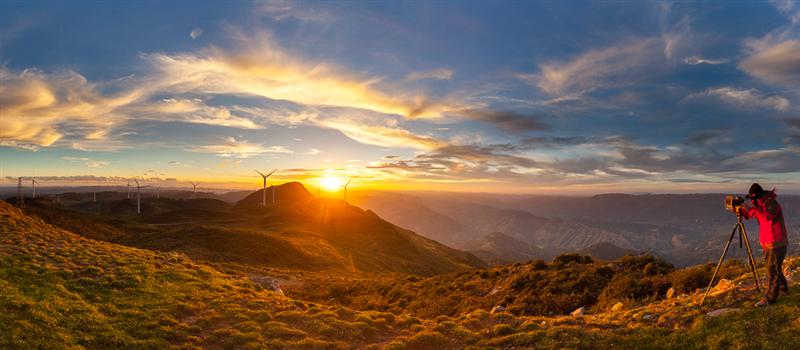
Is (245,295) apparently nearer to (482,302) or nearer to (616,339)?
(482,302)

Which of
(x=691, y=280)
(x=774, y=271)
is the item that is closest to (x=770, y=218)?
(x=774, y=271)

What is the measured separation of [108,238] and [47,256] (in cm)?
4920

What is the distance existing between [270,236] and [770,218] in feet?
268

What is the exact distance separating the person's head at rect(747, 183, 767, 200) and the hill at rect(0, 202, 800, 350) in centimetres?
382

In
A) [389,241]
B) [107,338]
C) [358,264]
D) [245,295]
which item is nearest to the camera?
[107,338]

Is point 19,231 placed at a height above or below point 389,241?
above

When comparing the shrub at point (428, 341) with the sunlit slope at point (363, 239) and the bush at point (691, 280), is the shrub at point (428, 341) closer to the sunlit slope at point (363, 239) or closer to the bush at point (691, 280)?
the bush at point (691, 280)

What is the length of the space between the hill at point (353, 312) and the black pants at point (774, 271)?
0.46m

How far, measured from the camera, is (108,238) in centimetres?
6681

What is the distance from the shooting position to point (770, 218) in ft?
44.8

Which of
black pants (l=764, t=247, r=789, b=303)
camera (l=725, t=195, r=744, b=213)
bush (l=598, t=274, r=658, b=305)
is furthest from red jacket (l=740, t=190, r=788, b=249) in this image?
bush (l=598, t=274, r=658, b=305)

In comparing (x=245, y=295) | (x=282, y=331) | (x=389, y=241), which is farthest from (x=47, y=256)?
(x=389, y=241)

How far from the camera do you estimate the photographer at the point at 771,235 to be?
1336cm

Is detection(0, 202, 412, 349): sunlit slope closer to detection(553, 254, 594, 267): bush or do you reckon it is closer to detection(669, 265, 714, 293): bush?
detection(669, 265, 714, 293): bush
